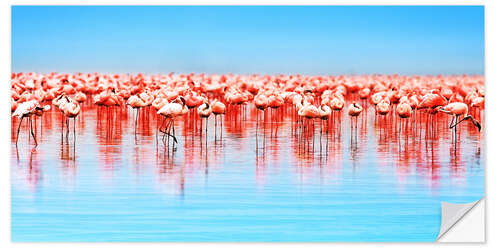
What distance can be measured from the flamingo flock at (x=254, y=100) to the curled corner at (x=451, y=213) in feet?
3.54

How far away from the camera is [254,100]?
11.0 meters

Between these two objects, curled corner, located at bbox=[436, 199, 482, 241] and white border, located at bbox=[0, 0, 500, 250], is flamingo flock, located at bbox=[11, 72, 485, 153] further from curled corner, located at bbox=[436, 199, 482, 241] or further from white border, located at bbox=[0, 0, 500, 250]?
curled corner, located at bbox=[436, 199, 482, 241]

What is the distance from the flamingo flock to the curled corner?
1.08 m

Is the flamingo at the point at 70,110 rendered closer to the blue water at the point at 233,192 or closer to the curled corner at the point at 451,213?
the blue water at the point at 233,192

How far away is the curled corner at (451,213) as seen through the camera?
7.14 metres

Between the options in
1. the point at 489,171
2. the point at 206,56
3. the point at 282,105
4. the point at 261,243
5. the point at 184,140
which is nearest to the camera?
the point at 261,243

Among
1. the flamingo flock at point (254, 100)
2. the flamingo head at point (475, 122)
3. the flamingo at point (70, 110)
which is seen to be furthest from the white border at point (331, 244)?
the flamingo at point (70, 110)

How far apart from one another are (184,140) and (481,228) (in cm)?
346

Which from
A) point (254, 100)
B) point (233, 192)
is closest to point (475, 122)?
point (233, 192)

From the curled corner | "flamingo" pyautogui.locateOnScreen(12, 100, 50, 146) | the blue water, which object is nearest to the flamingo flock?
"flamingo" pyautogui.locateOnScreen(12, 100, 50, 146)

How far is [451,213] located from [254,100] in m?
4.26
